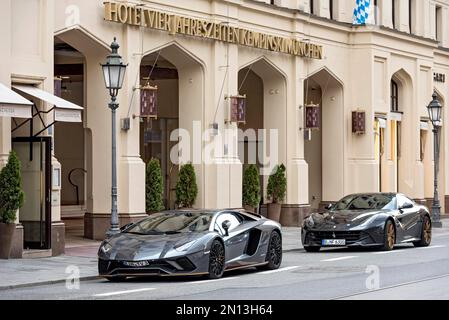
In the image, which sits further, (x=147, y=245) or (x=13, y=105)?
(x=13, y=105)

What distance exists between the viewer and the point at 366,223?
25.7 metres

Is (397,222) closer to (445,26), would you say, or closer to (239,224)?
(239,224)

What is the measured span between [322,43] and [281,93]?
108 inches

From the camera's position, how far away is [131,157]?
28.9 metres

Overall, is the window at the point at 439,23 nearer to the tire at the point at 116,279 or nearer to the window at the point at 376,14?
the window at the point at 376,14

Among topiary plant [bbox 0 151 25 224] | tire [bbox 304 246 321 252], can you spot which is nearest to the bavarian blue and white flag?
tire [bbox 304 246 321 252]

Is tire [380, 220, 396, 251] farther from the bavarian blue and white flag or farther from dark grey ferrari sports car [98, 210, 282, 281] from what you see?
the bavarian blue and white flag

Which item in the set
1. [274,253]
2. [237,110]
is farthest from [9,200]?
[237,110]

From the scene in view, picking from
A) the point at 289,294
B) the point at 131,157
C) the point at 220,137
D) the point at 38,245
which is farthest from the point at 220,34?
the point at 289,294

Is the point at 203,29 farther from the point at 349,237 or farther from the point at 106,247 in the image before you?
the point at 106,247

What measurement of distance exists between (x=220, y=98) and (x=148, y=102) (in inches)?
148

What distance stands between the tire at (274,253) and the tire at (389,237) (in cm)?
510

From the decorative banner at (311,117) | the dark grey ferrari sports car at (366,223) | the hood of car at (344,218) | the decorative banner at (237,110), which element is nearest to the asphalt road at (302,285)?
the dark grey ferrari sports car at (366,223)

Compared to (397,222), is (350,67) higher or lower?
higher
